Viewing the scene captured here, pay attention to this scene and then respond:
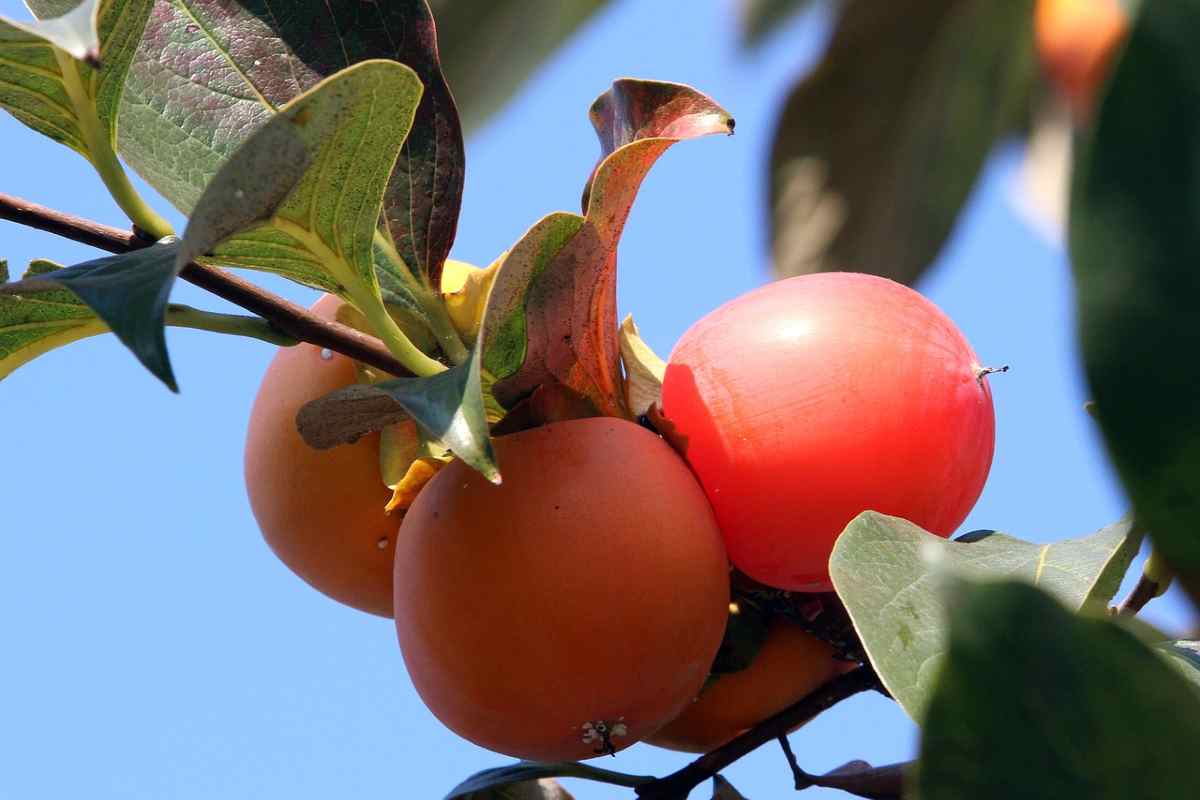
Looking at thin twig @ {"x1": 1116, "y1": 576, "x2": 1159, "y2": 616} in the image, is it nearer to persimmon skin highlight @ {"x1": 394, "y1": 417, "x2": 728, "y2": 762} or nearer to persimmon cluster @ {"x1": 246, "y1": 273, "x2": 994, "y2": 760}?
persimmon cluster @ {"x1": 246, "y1": 273, "x2": 994, "y2": 760}

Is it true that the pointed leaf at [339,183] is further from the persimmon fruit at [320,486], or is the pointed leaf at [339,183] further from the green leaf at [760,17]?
the green leaf at [760,17]

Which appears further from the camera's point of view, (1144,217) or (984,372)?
(984,372)

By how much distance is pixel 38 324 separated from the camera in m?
0.99

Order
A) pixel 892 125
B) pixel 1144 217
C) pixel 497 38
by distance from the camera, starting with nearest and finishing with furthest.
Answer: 1. pixel 1144 217
2. pixel 497 38
3. pixel 892 125

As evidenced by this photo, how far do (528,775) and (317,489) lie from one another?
286 mm

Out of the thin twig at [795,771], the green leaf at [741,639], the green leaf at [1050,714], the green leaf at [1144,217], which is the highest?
the green leaf at [1144,217]

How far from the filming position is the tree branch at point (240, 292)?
0.94 m

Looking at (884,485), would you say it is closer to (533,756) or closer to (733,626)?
(733,626)

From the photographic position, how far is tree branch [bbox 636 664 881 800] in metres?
1.08

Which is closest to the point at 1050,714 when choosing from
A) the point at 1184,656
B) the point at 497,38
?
the point at 1184,656

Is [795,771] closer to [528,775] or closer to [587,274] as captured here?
[528,775]

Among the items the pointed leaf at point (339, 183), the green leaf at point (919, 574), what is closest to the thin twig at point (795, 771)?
the green leaf at point (919, 574)

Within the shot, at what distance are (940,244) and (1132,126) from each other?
233 cm

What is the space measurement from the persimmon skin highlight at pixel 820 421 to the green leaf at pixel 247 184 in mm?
324
